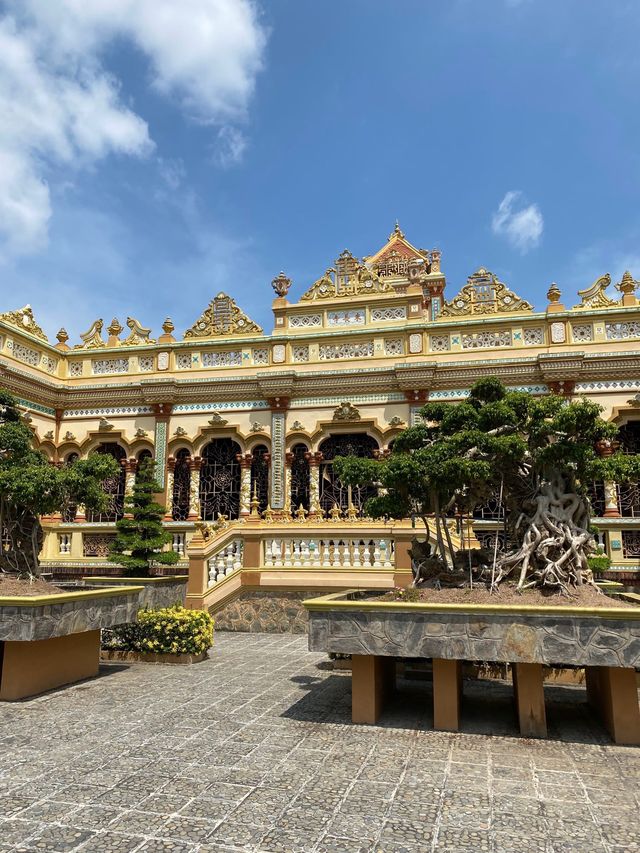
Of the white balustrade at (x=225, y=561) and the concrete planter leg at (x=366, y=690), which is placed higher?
the white balustrade at (x=225, y=561)

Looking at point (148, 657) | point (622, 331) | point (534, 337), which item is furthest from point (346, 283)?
point (148, 657)

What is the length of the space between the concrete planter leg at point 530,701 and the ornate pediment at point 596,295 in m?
12.7

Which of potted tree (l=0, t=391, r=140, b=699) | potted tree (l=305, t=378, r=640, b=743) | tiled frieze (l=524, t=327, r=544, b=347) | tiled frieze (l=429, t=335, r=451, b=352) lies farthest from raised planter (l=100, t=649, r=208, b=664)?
tiled frieze (l=524, t=327, r=544, b=347)

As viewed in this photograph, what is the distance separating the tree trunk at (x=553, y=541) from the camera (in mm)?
6996

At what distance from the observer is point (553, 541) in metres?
7.05

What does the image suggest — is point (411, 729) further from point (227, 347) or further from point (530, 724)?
point (227, 347)

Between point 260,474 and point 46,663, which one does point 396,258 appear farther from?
point 46,663

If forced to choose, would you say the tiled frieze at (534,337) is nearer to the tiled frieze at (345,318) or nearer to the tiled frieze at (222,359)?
the tiled frieze at (345,318)

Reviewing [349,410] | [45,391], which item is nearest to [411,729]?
[349,410]

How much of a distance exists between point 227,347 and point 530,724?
14.2 metres

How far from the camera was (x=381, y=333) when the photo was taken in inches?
687

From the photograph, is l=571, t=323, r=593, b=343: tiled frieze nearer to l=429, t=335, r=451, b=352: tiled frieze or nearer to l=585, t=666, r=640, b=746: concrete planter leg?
l=429, t=335, r=451, b=352: tiled frieze

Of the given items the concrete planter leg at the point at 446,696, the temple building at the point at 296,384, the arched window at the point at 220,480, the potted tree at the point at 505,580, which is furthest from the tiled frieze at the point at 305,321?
the concrete planter leg at the point at 446,696

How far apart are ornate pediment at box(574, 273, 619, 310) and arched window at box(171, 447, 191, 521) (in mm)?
11502
